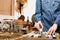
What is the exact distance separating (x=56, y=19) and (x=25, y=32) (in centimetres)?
30

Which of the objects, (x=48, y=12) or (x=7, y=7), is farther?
(x=7, y=7)

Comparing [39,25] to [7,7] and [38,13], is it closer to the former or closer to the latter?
[38,13]

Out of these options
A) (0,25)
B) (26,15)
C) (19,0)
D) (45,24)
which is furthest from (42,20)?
(0,25)

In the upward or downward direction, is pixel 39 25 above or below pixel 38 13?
below

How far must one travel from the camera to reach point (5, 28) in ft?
4.37

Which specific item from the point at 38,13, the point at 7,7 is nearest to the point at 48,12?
the point at 38,13

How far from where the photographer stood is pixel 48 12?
4.17 ft

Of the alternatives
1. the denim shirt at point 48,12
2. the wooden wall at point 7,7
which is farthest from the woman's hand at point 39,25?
the wooden wall at point 7,7

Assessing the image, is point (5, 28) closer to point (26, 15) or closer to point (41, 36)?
point (26, 15)

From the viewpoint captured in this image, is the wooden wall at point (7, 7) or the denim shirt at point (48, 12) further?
the wooden wall at point (7, 7)

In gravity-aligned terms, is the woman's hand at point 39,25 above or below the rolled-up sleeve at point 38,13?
below

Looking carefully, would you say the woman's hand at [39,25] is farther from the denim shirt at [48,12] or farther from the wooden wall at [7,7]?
the wooden wall at [7,7]

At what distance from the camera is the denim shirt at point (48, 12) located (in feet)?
4.12

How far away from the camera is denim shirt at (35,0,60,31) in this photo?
4.12 feet
